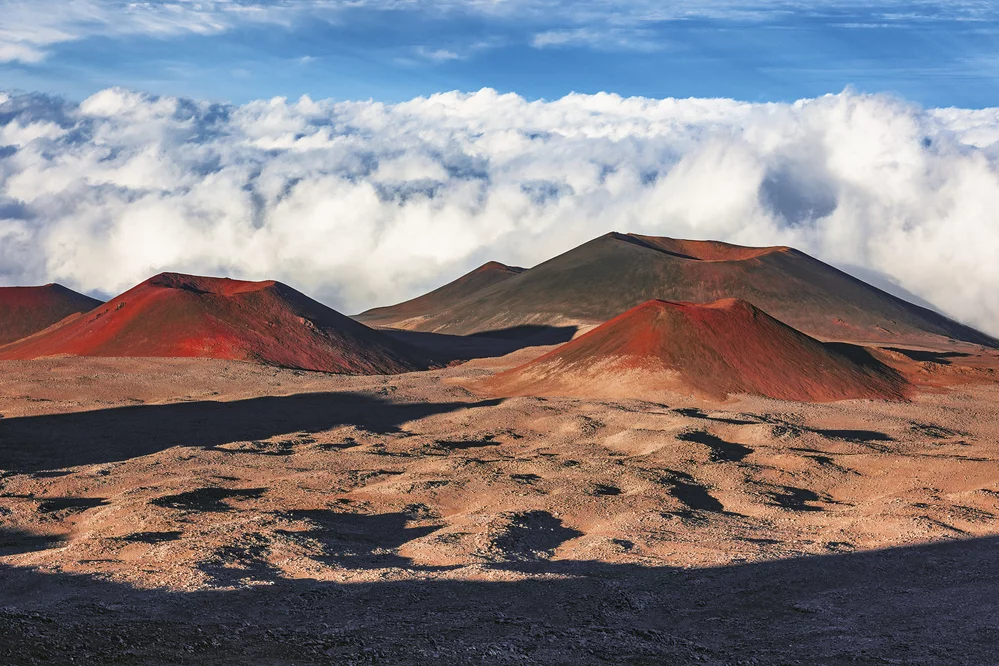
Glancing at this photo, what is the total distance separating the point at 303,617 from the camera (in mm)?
14656

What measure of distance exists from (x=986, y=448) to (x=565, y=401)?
16.8 metres

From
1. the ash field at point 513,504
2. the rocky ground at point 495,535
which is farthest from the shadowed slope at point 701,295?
the rocky ground at point 495,535

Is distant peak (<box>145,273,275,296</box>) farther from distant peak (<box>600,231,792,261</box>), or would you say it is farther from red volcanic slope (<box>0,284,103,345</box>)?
distant peak (<box>600,231,792,261</box>)

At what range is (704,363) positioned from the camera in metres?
51.5

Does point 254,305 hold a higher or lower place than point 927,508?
higher

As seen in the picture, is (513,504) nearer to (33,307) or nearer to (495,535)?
(495,535)

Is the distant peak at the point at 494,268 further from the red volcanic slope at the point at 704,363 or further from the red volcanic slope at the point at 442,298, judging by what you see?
the red volcanic slope at the point at 704,363

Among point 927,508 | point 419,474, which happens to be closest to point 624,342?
point 419,474

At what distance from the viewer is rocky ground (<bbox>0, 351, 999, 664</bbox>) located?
1384 cm

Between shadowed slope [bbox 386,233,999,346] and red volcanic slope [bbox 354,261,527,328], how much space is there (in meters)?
10.7

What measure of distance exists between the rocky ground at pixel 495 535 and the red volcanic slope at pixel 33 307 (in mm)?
69215

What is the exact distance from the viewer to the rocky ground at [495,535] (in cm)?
1384

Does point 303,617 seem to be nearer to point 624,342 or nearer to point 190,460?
point 190,460

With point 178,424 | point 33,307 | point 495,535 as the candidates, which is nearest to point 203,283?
point 33,307
